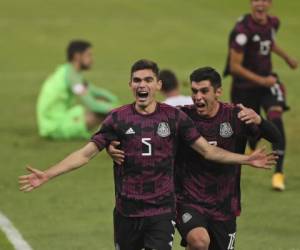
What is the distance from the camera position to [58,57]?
89.8 ft

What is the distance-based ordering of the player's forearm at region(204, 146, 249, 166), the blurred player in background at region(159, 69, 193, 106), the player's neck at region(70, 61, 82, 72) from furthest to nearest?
Answer: the player's neck at region(70, 61, 82, 72) → the blurred player in background at region(159, 69, 193, 106) → the player's forearm at region(204, 146, 249, 166)

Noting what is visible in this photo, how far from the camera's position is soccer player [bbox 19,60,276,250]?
10.9 metres

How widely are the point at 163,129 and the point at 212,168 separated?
0.83 meters

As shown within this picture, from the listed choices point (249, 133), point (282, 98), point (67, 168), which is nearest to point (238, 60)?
point (282, 98)

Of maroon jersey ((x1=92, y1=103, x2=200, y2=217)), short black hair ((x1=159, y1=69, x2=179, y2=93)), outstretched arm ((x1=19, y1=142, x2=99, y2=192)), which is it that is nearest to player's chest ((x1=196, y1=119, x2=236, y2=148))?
maroon jersey ((x1=92, y1=103, x2=200, y2=217))

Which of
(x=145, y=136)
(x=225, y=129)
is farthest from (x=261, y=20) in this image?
(x=145, y=136)

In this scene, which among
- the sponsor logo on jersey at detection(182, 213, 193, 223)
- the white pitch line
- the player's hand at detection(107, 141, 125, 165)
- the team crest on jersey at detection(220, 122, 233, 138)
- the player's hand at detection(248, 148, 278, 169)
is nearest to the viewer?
the player's hand at detection(107, 141, 125, 165)

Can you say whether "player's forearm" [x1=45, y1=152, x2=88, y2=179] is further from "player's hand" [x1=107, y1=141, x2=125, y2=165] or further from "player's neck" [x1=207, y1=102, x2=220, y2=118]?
"player's neck" [x1=207, y1=102, x2=220, y2=118]

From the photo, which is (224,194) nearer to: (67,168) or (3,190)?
(67,168)

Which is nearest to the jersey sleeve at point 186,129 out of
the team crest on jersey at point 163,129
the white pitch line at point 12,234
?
the team crest on jersey at point 163,129

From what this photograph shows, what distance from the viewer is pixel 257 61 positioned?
1714 centimetres

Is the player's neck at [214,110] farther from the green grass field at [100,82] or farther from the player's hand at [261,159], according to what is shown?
the green grass field at [100,82]

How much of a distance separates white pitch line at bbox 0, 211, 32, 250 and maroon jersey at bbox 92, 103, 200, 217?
2.74m

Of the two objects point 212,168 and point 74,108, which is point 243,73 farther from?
point 212,168
